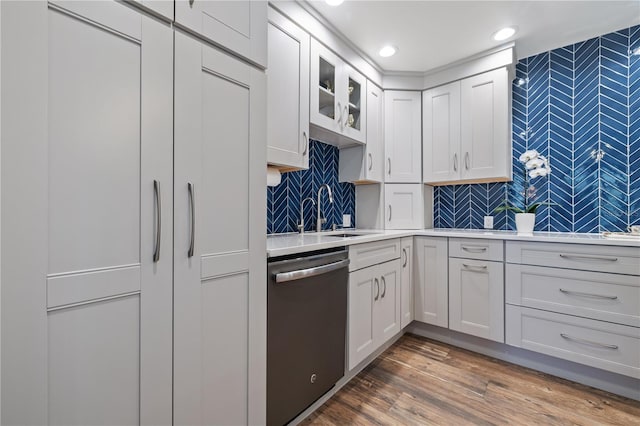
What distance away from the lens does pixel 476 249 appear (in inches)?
92.6

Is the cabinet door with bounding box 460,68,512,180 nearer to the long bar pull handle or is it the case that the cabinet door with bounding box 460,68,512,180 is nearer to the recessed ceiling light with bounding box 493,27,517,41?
the recessed ceiling light with bounding box 493,27,517,41

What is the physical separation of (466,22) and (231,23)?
186cm

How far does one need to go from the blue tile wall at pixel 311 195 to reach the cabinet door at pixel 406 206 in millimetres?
404

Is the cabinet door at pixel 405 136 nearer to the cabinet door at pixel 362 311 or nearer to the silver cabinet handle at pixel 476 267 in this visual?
the silver cabinet handle at pixel 476 267

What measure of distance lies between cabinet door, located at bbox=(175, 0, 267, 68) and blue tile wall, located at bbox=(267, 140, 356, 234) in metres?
1.04

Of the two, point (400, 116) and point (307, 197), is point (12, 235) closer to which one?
point (307, 197)

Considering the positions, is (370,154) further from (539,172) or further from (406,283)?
(539,172)

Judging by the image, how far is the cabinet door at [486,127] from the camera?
8.30 feet

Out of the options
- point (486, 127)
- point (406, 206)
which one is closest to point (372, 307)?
point (406, 206)

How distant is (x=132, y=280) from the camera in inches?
35.3

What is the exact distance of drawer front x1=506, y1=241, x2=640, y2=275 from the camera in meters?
1.79

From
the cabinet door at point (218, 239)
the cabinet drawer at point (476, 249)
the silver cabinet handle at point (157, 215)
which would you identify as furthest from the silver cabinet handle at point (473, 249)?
the silver cabinet handle at point (157, 215)

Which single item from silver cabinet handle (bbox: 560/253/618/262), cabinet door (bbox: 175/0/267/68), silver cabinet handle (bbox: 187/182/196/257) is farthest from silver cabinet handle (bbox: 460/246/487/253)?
silver cabinet handle (bbox: 187/182/196/257)

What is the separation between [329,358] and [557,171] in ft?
8.10
